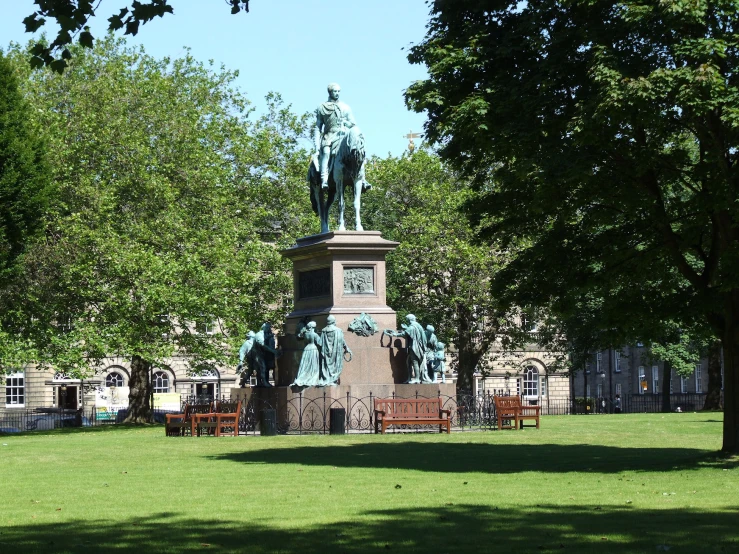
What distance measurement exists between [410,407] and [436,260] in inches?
952

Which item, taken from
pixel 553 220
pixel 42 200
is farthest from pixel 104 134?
pixel 553 220

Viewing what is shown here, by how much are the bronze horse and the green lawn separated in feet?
29.4

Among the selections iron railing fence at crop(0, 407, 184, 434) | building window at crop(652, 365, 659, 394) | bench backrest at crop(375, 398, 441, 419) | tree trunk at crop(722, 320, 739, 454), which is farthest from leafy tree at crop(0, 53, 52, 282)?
building window at crop(652, 365, 659, 394)

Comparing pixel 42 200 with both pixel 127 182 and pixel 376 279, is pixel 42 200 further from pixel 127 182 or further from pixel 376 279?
pixel 376 279

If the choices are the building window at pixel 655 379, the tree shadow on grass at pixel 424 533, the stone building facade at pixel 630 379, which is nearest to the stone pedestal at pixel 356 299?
the tree shadow on grass at pixel 424 533

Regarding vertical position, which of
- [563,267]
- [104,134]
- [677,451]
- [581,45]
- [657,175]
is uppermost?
[104,134]

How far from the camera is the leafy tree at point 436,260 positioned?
52656mm

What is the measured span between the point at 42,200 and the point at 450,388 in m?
15.4

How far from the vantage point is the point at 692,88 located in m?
17.0

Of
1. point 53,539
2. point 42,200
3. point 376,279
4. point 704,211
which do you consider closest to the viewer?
point 53,539

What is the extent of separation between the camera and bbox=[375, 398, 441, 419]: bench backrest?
94.5ft

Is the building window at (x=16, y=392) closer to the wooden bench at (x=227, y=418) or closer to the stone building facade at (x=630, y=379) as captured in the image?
the stone building facade at (x=630, y=379)

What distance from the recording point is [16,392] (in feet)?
249

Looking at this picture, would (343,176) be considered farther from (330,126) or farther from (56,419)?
(56,419)
